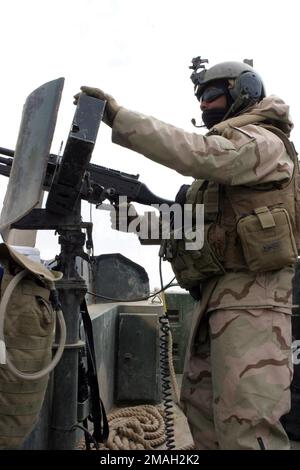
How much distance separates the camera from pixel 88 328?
243 centimetres

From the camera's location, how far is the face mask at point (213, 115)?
2.59 m

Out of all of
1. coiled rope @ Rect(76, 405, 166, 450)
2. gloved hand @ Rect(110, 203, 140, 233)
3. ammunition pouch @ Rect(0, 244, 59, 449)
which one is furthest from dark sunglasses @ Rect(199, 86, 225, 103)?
coiled rope @ Rect(76, 405, 166, 450)

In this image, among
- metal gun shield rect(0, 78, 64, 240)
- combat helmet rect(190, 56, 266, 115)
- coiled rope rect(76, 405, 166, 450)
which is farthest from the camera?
coiled rope rect(76, 405, 166, 450)

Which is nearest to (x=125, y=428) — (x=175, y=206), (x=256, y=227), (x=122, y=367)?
(x=122, y=367)

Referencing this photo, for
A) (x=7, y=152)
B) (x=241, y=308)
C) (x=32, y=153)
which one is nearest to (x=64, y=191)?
(x=32, y=153)

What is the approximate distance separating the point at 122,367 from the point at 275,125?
3029 millimetres

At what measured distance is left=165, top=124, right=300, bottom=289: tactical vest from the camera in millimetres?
2059

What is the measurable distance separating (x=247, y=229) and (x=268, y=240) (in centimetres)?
10

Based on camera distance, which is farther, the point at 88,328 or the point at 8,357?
the point at 88,328

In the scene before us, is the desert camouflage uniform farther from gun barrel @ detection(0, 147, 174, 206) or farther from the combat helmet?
gun barrel @ detection(0, 147, 174, 206)

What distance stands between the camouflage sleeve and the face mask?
0.53 meters

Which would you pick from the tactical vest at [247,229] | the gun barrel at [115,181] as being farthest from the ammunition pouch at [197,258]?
the gun barrel at [115,181]
